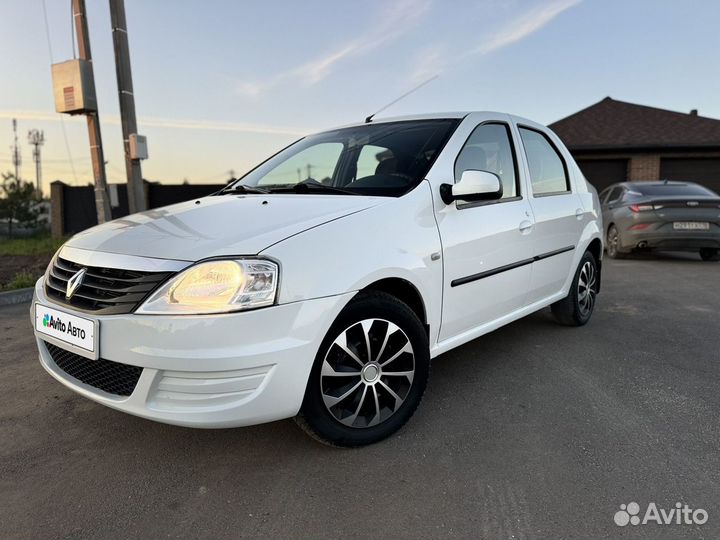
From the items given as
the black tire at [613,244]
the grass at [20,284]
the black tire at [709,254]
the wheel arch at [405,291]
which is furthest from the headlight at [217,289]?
the black tire at [709,254]

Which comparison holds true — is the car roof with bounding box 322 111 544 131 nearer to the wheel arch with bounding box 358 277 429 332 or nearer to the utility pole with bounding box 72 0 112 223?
the wheel arch with bounding box 358 277 429 332

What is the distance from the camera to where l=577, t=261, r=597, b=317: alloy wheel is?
14.3 feet

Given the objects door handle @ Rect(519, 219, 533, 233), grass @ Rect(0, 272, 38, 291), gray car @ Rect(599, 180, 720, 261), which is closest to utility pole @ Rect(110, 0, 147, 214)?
→ grass @ Rect(0, 272, 38, 291)

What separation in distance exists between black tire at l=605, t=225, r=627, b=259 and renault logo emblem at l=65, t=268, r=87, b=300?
8806 mm

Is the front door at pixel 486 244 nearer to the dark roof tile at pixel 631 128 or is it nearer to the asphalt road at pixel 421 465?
the asphalt road at pixel 421 465

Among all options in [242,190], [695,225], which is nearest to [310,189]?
[242,190]

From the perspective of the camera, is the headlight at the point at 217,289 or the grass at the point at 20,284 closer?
the headlight at the point at 217,289

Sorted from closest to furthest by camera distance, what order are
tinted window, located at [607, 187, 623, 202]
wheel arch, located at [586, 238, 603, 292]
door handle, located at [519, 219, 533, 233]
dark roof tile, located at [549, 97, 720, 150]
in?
door handle, located at [519, 219, 533, 233]
wheel arch, located at [586, 238, 603, 292]
tinted window, located at [607, 187, 623, 202]
dark roof tile, located at [549, 97, 720, 150]

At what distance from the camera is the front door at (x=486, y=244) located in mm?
2779

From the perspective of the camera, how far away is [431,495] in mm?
2045

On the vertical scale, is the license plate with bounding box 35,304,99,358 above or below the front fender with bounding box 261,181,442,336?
below

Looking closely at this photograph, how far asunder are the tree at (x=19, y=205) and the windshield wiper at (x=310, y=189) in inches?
873

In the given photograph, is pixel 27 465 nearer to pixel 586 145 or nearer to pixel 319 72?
pixel 319 72

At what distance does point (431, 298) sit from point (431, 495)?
949 millimetres
